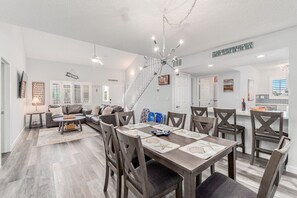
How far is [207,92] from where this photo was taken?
609 cm

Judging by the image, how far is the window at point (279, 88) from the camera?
5500mm

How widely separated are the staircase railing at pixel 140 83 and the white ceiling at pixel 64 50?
144 centimetres

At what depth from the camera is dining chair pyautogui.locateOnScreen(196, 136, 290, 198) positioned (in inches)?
33.9

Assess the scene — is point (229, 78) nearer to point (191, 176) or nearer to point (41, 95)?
point (191, 176)

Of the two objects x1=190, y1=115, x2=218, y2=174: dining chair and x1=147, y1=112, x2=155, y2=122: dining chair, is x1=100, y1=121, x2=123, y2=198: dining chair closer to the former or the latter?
x1=190, y1=115, x2=218, y2=174: dining chair

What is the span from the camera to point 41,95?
20.6ft

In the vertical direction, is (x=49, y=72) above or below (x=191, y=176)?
above

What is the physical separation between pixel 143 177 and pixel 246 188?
93 cm

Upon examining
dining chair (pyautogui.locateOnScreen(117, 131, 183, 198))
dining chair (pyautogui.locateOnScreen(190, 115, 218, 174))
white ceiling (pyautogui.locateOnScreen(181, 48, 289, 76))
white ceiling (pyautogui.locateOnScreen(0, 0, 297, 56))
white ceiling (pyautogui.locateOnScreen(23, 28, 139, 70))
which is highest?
white ceiling (pyautogui.locateOnScreen(23, 28, 139, 70))

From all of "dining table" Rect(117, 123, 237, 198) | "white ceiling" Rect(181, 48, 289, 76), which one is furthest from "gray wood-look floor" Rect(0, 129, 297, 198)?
"white ceiling" Rect(181, 48, 289, 76)

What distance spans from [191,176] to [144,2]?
6.78ft

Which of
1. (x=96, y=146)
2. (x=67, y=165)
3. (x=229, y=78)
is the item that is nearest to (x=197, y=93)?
(x=229, y=78)

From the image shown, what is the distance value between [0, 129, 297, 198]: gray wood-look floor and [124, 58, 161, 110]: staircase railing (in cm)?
369

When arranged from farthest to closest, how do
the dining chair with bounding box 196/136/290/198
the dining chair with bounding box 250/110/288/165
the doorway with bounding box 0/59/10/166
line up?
1. the doorway with bounding box 0/59/10/166
2. the dining chair with bounding box 250/110/288/165
3. the dining chair with bounding box 196/136/290/198
